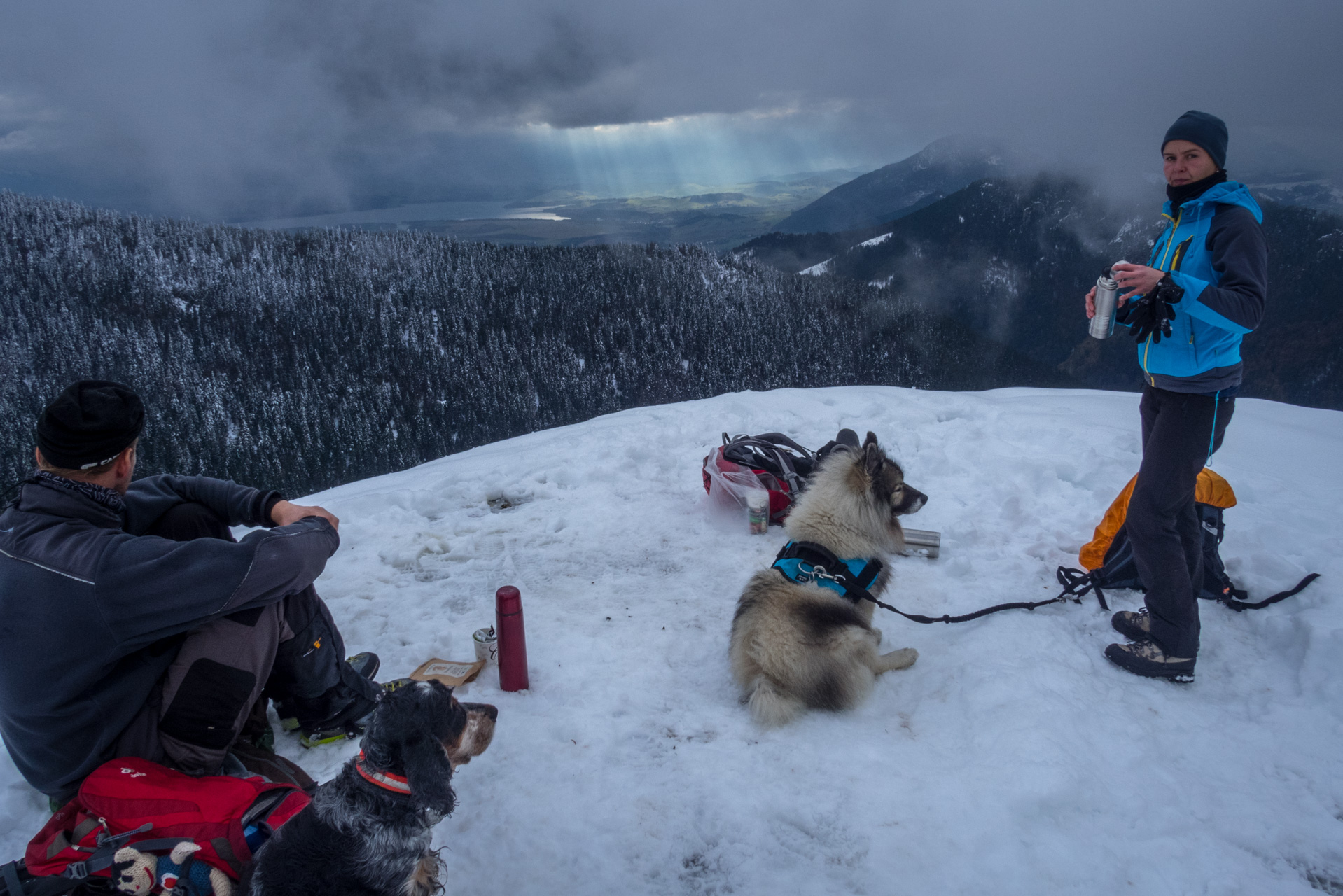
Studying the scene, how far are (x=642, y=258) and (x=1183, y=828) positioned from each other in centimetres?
11423

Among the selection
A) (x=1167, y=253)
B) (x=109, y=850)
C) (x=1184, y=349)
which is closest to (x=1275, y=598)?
(x=1184, y=349)

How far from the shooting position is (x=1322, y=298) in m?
106

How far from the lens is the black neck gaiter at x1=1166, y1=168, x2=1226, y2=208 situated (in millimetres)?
3527

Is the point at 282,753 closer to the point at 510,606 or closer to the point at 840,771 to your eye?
the point at 510,606

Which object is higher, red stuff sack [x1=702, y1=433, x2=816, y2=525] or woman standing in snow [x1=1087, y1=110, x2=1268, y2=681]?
woman standing in snow [x1=1087, y1=110, x2=1268, y2=681]

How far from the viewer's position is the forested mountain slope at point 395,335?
8094cm

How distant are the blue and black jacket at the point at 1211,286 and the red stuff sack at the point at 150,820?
506 cm

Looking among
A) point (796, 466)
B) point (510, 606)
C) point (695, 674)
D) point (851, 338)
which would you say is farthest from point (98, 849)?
point (851, 338)

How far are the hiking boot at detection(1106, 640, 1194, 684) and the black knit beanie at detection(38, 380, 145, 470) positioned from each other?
5.70 meters

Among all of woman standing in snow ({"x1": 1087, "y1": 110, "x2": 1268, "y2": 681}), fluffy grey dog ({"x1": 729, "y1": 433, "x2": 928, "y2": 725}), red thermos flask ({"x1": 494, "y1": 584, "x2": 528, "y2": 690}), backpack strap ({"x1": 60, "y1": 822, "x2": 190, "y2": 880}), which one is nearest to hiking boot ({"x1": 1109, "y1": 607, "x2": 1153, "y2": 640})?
woman standing in snow ({"x1": 1087, "y1": 110, "x2": 1268, "y2": 681})

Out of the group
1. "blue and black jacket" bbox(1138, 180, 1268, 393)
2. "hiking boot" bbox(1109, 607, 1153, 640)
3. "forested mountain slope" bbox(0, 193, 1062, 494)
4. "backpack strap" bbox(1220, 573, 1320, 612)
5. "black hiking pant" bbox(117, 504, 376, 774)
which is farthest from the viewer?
"forested mountain slope" bbox(0, 193, 1062, 494)

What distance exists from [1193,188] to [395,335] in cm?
10654

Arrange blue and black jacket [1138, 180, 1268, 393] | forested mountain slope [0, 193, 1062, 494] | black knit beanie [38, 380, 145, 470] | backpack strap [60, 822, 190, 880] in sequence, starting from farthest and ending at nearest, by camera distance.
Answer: forested mountain slope [0, 193, 1062, 494], blue and black jacket [1138, 180, 1268, 393], black knit beanie [38, 380, 145, 470], backpack strap [60, 822, 190, 880]

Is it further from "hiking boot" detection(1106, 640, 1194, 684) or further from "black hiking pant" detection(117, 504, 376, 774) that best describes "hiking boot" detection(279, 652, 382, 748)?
"hiking boot" detection(1106, 640, 1194, 684)
